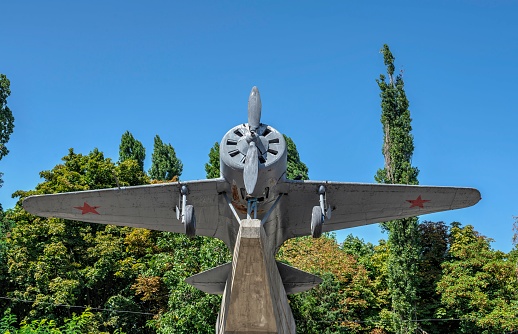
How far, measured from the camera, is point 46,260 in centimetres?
3666

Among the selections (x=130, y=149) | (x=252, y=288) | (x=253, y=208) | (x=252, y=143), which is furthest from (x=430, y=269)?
(x=130, y=149)

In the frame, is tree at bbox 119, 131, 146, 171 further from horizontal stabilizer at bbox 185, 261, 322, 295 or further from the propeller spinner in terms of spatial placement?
the propeller spinner

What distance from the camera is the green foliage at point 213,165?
51.3 m

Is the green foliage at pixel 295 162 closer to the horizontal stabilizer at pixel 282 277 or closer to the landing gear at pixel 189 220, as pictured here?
the horizontal stabilizer at pixel 282 277

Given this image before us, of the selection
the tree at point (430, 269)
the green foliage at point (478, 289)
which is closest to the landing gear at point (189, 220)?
the tree at point (430, 269)

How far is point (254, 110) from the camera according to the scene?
14273 mm

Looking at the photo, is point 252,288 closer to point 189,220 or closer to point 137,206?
point 189,220

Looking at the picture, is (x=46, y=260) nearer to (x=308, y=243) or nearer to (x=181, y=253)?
(x=181, y=253)

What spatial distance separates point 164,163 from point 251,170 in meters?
45.5

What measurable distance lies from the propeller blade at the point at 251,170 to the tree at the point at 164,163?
44662 mm

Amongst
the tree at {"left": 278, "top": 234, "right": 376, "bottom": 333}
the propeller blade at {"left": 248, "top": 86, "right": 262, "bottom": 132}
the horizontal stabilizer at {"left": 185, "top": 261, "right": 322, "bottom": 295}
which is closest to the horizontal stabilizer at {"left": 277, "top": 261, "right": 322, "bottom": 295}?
the horizontal stabilizer at {"left": 185, "top": 261, "right": 322, "bottom": 295}

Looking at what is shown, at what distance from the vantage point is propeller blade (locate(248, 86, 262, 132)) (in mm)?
14195

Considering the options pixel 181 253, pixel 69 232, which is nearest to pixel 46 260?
pixel 69 232

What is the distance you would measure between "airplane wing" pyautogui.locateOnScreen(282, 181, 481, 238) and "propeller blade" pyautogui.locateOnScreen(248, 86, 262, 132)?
2648 millimetres
